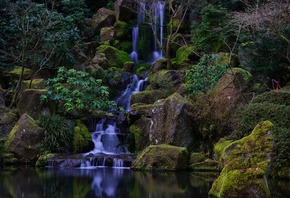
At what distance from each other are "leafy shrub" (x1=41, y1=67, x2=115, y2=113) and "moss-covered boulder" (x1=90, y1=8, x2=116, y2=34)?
1337 centimetres

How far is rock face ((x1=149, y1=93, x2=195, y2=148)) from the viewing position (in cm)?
977

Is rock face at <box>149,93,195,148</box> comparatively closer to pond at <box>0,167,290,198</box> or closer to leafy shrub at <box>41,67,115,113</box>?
pond at <box>0,167,290,198</box>

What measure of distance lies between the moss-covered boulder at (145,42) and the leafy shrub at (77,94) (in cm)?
1055

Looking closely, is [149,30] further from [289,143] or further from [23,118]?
[289,143]

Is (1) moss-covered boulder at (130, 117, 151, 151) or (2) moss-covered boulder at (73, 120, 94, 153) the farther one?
(1) moss-covered boulder at (130, 117, 151, 151)

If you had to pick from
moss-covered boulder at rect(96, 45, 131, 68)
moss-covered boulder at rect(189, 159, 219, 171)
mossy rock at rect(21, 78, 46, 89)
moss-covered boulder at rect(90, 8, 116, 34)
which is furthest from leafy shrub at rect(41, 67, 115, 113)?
moss-covered boulder at rect(90, 8, 116, 34)

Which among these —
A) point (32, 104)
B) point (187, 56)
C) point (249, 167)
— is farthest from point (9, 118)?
point (187, 56)

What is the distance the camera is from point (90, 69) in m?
17.8

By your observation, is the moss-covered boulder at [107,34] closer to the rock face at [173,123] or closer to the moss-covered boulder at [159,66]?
the moss-covered boulder at [159,66]

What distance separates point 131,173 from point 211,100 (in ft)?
12.2

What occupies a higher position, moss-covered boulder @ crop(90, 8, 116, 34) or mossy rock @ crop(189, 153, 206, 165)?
moss-covered boulder @ crop(90, 8, 116, 34)

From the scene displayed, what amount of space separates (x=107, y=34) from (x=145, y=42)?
327 cm

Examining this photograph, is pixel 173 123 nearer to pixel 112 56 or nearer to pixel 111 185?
pixel 111 185

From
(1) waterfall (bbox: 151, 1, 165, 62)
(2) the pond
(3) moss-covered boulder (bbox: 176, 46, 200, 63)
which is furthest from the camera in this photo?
(1) waterfall (bbox: 151, 1, 165, 62)
